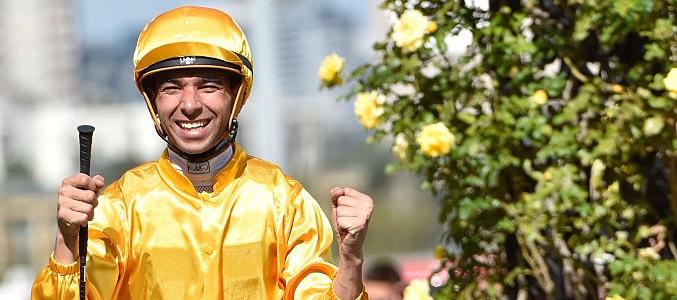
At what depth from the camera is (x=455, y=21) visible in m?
3.97

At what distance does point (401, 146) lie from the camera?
4.00m

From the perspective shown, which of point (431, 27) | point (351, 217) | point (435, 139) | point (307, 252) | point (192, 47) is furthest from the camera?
point (431, 27)

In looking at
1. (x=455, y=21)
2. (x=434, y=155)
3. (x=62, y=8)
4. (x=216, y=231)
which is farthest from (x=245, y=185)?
(x=62, y=8)

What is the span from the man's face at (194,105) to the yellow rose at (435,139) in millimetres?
1029

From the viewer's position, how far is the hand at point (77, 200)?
259cm

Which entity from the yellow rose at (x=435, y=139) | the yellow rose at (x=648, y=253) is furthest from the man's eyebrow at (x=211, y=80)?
the yellow rose at (x=648, y=253)

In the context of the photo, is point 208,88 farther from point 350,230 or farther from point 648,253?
point 648,253

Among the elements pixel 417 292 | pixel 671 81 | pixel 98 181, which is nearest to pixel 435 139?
pixel 417 292

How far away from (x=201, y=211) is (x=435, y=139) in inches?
42.9

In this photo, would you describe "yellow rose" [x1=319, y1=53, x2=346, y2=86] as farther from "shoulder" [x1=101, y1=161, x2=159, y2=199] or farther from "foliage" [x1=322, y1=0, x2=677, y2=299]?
"shoulder" [x1=101, y1=161, x2=159, y2=199]

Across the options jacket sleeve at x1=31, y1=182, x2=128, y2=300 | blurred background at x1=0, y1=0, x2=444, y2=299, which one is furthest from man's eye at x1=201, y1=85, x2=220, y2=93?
blurred background at x1=0, y1=0, x2=444, y2=299

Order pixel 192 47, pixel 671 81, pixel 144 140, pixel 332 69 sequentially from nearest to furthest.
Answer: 1. pixel 192 47
2. pixel 671 81
3. pixel 332 69
4. pixel 144 140

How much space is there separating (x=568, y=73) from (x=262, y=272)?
1.53 meters

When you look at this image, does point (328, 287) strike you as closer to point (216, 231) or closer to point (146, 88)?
point (216, 231)
